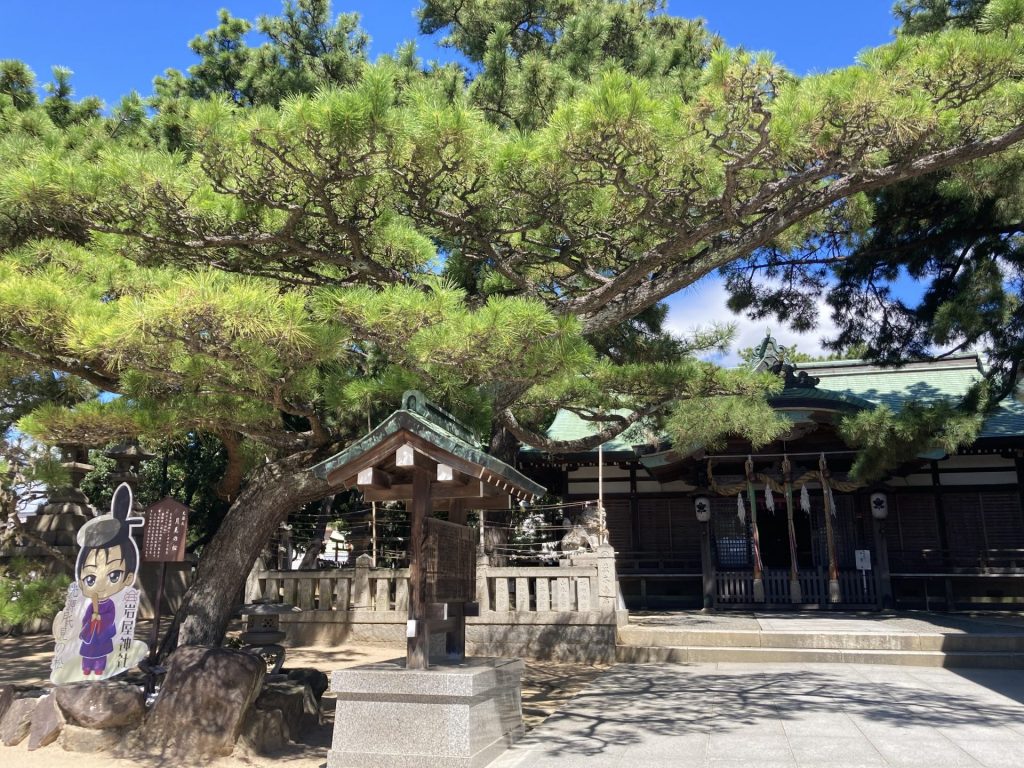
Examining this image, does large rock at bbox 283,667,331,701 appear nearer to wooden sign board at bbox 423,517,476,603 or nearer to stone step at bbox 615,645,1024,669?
wooden sign board at bbox 423,517,476,603

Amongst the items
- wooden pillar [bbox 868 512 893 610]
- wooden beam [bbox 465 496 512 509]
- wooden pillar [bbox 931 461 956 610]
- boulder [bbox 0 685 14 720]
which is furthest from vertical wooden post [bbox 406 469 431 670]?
wooden pillar [bbox 931 461 956 610]

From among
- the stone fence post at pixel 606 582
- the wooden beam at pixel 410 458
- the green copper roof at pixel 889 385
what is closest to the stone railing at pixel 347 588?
the stone fence post at pixel 606 582

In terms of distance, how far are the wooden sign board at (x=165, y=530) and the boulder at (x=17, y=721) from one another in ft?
5.58

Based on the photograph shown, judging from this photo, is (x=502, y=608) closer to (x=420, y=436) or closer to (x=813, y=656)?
(x=813, y=656)

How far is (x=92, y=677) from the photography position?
22.3 ft

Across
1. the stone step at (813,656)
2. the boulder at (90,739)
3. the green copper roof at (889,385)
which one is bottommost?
the boulder at (90,739)

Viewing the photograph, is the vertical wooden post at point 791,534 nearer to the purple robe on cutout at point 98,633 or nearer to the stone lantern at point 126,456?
the purple robe on cutout at point 98,633

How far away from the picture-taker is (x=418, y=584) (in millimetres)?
5480

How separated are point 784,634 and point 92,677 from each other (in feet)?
27.4

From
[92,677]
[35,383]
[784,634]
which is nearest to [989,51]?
[784,634]

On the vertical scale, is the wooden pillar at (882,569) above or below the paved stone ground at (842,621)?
above

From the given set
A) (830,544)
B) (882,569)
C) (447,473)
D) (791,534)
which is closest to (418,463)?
(447,473)

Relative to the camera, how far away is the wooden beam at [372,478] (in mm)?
5750

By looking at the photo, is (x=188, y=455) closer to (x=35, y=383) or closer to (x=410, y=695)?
(x=35, y=383)
